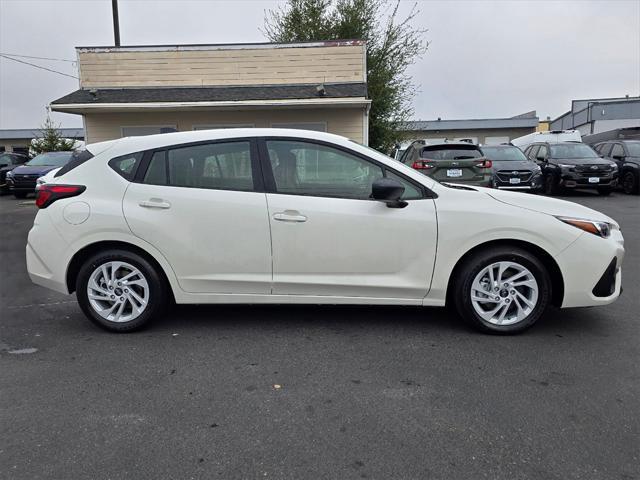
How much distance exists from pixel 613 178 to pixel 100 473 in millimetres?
15567

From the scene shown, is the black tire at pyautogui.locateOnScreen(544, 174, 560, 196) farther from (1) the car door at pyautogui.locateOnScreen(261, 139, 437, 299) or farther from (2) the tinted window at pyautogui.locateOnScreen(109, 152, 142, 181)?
(2) the tinted window at pyautogui.locateOnScreen(109, 152, 142, 181)

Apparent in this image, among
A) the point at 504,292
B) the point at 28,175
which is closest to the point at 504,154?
the point at 504,292

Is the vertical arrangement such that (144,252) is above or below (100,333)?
above

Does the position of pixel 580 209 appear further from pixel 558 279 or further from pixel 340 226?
pixel 340 226

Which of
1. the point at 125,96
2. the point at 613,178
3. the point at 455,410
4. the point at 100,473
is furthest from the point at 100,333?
the point at 613,178

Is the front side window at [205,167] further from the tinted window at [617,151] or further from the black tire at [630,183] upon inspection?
the tinted window at [617,151]

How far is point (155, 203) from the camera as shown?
4.10 m

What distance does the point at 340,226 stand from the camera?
3.96 m

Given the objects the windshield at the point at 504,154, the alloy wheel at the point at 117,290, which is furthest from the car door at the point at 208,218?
the windshield at the point at 504,154

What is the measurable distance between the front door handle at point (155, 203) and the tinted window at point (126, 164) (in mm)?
279

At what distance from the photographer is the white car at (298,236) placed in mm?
3961

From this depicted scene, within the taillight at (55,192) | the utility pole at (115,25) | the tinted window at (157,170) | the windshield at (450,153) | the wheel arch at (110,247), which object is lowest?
the wheel arch at (110,247)

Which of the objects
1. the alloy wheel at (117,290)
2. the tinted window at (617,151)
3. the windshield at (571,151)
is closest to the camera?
the alloy wheel at (117,290)

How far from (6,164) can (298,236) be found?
2180 centimetres
